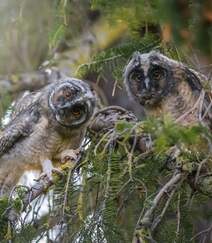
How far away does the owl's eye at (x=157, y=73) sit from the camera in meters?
3.86

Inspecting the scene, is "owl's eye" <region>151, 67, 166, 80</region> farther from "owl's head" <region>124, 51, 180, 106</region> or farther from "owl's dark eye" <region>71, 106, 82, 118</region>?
"owl's dark eye" <region>71, 106, 82, 118</region>

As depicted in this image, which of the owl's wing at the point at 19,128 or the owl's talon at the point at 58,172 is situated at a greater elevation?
the owl's talon at the point at 58,172

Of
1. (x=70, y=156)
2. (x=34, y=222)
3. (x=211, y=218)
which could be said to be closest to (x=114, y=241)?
(x=34, y=222)

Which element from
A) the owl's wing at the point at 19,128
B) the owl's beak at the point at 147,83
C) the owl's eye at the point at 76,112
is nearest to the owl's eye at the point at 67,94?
the owl's eye at the point at 76,112

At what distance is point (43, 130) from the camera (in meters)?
4.22

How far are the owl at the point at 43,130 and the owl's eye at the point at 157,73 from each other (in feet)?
1.39

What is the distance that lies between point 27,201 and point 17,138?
59.6 inches

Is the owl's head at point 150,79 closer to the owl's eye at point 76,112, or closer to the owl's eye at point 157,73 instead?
the owl's eye at point 157,73

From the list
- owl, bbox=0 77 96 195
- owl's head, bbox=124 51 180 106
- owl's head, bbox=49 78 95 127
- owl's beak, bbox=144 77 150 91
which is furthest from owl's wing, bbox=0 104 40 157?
owl's beak, bbox=144 77 150 91

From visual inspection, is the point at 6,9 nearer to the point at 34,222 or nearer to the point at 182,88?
the point at 182,88

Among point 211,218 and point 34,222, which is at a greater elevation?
point 34,222

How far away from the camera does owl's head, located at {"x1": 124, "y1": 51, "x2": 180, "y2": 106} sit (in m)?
3.78

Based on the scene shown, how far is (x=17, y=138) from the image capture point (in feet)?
14.1

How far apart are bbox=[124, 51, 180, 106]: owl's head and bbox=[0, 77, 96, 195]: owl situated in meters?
0.30
